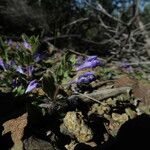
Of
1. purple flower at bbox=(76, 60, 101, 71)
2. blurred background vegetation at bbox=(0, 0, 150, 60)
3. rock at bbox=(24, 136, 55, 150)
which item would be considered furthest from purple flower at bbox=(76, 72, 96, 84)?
blurred background vegetation at bbox=(0, 0, 150, 60)

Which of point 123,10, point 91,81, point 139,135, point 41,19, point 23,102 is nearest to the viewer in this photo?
point 139,135

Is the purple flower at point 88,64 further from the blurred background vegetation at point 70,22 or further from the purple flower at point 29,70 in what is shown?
the blurred background vegetation at point 70,22

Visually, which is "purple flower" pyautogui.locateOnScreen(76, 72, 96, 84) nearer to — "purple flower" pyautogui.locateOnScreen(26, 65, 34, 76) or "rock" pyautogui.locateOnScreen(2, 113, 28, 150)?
"purple flower" pyautogui.locateOnScreen(26, 65, 34, 76)

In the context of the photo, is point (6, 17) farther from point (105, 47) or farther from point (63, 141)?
point (63, 141)

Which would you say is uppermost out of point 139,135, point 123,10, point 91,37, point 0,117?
point 0,117

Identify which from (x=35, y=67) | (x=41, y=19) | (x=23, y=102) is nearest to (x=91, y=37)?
(x=41, y=19)

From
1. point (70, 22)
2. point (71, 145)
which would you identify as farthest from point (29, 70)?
point (70, 22)
